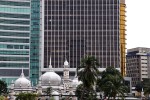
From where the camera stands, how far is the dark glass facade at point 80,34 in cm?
18525

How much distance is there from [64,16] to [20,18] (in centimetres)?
1851

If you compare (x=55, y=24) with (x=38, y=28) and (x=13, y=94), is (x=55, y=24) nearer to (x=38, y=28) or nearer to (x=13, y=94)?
(x=38, y=28)

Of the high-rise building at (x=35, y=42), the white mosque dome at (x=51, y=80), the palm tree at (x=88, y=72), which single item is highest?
the high-rise building at (x=35, y=42)

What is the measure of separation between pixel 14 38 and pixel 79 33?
2710 centimetres

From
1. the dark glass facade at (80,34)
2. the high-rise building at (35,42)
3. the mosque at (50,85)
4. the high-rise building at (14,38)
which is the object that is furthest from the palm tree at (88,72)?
the high-rise building at (35,42)

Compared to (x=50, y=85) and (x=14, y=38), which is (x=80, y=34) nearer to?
(x=14, y=38)

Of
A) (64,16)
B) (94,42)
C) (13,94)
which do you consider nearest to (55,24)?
(64,16)

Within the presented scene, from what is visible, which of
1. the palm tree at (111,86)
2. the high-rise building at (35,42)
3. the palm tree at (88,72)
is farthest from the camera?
the high-rise building at (35,42)

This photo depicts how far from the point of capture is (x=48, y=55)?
184 m

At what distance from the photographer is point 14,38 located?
181 meters

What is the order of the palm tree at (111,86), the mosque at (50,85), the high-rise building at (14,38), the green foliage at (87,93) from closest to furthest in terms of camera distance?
the green foliage at (87,93) < the palm tree at (111,86) < the mosque at (50,85) < the high-rise building at (14,38)

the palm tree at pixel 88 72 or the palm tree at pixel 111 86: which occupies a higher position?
the palm tree at pixel 88 72

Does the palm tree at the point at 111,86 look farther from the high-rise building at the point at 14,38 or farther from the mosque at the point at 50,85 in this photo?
the high-rise building at the point at 14,38

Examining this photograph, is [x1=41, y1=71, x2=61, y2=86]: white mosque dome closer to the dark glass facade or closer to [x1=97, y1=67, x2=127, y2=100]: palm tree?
[x1=97, y1=67, x2=127, y2=100]: palm tree
